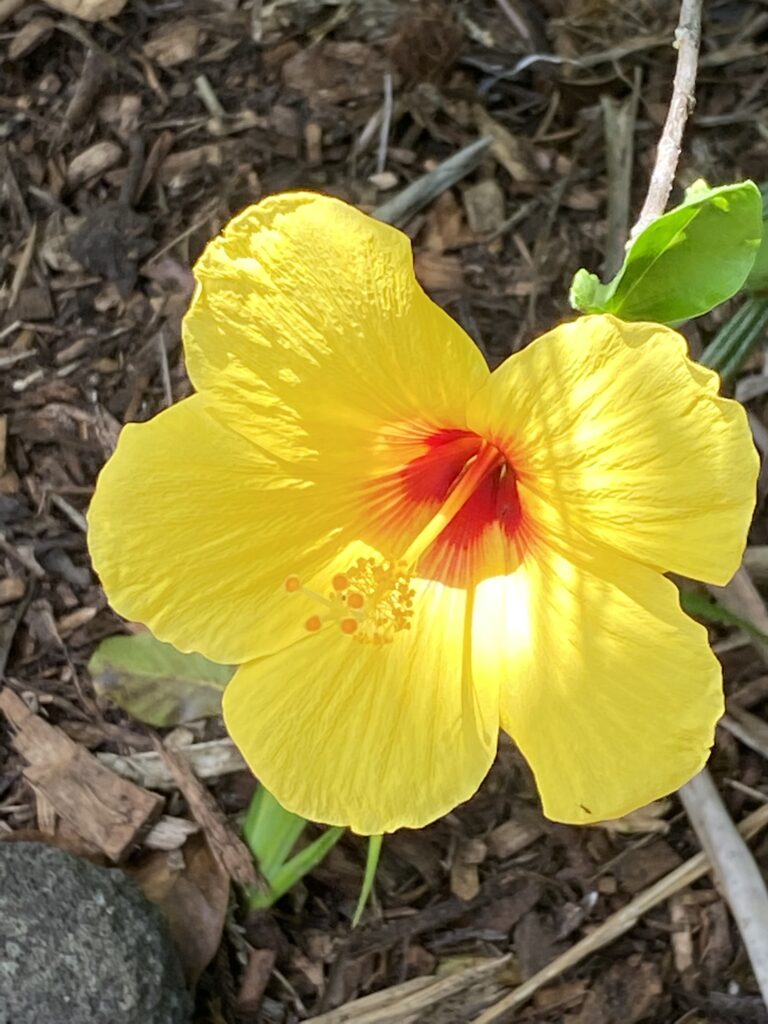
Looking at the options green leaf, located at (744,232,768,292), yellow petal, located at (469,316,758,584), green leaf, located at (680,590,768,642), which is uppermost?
yellow petal, located at (469,316,758,584)

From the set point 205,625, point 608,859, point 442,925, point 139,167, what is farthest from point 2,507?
point 608,859

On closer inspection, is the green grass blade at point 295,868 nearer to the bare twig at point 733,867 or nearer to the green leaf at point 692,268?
the bare twig at point 733,867

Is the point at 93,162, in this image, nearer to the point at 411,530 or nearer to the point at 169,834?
the point at 411,530

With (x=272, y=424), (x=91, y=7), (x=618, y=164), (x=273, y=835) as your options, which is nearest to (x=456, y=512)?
(x=272, y=424)

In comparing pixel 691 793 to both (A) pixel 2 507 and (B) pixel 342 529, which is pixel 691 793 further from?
(A) pixel 2 507

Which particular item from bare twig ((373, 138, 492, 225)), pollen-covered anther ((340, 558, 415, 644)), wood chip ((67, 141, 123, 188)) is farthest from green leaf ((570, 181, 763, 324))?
wood chip ((67, 141, 123, 188))

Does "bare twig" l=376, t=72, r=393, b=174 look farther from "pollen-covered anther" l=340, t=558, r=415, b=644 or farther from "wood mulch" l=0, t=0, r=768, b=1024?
"pollen-covered anther" l=340, t=558, r=415, b=644
